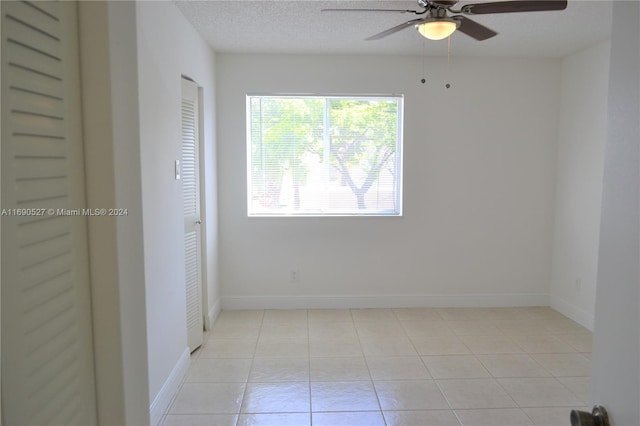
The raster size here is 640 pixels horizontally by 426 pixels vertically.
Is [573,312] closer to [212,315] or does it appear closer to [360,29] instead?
[360,29]

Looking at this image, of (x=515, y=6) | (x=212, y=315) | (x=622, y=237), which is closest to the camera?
(x=622, y=237)

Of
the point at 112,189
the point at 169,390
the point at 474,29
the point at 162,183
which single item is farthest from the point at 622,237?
the point at 169,390

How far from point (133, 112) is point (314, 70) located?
3113 millimetres

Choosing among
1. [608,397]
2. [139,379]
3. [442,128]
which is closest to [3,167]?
[139,379]

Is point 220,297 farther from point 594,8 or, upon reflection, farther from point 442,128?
point 594,8

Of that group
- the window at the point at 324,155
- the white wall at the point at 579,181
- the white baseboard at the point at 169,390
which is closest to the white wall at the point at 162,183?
the white baseboard at the point at 169,390

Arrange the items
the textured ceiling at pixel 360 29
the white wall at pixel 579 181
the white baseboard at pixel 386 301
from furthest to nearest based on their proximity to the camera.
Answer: the white baseboard at pixel 386 301 < the white wall at pixel 579 181 < the textured ceiling at pixel 360 29

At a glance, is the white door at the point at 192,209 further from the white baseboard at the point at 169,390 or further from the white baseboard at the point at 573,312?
the white baseboard at the point at 573,312

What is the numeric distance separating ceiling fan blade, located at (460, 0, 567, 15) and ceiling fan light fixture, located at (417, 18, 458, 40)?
11 centimetres

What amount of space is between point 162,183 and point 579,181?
12.0 ft

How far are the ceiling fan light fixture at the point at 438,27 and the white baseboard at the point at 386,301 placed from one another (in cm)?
268

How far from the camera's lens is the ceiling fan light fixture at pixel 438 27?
7.90 ft

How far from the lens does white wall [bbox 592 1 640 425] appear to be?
0.76 meters

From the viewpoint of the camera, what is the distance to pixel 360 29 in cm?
327
